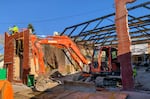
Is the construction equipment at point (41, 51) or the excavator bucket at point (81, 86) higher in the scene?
the construction equipment at point (41, 51)

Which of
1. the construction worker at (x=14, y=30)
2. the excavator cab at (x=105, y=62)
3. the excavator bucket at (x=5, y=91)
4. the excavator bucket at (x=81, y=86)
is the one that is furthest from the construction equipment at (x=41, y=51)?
the excavator bucket at (x=5, y=91)

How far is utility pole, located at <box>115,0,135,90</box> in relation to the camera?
41.6 feet

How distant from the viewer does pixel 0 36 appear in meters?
31.3

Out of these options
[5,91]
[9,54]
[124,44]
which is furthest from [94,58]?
[5,91]

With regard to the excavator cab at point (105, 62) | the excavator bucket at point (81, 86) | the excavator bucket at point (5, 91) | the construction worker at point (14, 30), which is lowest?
the excavator bucket at point (81, 86)

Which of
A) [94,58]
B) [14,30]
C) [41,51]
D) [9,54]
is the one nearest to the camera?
[41,51]

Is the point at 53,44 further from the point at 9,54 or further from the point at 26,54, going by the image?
the point at 9,54

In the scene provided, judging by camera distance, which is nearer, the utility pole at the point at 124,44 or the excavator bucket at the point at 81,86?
the excavator bucket at the point at 81,86

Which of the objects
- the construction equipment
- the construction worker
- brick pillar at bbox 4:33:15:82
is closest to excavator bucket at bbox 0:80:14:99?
the construction equipment

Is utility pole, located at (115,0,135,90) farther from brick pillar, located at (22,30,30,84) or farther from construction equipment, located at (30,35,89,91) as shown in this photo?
brick pillar, located at (22,30,30,84)

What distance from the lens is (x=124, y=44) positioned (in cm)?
1281

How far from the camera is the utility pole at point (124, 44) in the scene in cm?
1267

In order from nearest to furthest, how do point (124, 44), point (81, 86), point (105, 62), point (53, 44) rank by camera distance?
point (81, 86), point (124, 44), point (53, 44), point (105, 62)

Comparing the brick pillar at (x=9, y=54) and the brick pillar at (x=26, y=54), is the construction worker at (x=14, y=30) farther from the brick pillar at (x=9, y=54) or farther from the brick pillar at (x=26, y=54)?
the brick pillar at (x=26, y=54)
